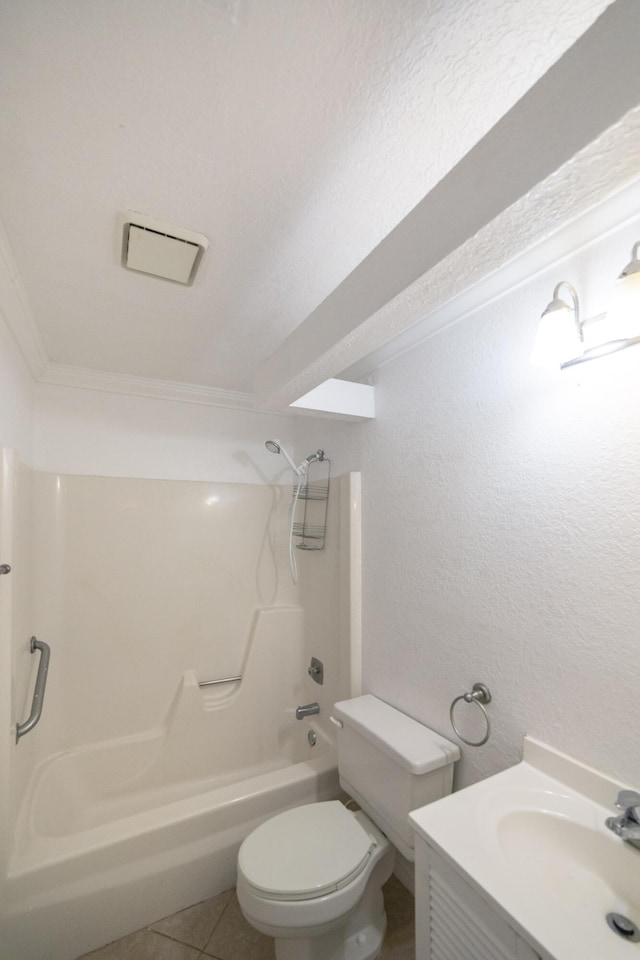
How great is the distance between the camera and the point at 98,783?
191 cm

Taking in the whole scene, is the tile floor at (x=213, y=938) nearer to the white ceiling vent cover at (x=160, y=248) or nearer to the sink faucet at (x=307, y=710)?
the sink faucet at (x=307, y=710)

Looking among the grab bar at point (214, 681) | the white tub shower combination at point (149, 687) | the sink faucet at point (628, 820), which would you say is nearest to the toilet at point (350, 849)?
the white tub shower combination at point (149, 687)

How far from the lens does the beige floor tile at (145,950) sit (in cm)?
135

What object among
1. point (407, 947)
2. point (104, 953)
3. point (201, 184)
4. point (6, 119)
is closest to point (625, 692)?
point (407, 947)

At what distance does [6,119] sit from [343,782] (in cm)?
223

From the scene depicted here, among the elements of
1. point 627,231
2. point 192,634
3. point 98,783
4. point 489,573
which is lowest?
point 98,783

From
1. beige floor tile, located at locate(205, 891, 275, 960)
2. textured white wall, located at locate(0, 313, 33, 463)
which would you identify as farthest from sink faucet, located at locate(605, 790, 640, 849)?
textured white wall, located at locate(0, 313, 33, 463)

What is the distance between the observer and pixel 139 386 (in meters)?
2.20

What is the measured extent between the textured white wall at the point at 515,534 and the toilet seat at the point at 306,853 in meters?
0.44

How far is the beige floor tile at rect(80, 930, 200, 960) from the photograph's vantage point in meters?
1.35

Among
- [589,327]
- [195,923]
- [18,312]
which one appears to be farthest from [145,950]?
[589,327]

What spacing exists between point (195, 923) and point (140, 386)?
2.40m

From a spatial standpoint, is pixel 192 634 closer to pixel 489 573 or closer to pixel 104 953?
pixel 104 953

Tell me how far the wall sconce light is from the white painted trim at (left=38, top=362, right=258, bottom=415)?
181 cm
